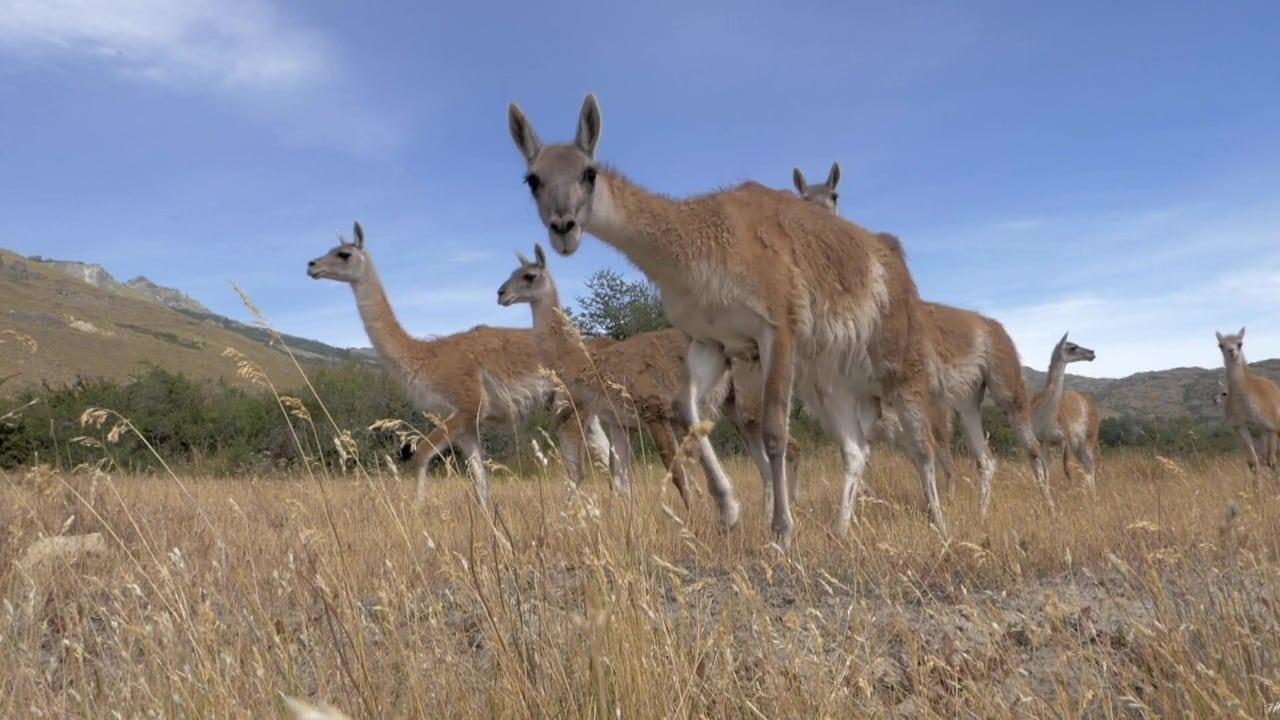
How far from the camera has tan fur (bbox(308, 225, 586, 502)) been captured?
11367mm

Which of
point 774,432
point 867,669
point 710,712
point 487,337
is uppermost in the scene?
point 487,337

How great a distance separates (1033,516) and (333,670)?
4.65 m

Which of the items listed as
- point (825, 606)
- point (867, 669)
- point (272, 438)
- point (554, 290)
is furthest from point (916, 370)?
point (272, 438)

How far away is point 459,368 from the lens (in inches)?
452

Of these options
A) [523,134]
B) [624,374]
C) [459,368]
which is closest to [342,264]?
[459,368]

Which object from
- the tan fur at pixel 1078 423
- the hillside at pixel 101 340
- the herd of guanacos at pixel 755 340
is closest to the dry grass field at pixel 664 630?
the herd of guanacos at pixel 755 340

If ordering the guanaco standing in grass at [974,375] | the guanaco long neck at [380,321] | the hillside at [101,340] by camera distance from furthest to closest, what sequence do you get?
the hillside at [101,340]
the guanaco long neck at [380,321]
the guanaco standing in grass at [974,375]

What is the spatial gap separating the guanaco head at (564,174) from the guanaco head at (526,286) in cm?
519

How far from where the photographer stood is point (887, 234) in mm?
7305

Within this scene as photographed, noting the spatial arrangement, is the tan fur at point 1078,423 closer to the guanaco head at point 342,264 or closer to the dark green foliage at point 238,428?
the dark green foliage at point 238,428

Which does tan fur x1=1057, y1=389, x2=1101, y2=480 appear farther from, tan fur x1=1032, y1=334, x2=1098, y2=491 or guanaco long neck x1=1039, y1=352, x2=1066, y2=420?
guanaco long neck x1=1039, y1=352, x2=1066, y2=420

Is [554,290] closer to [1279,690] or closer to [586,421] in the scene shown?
[586,421]

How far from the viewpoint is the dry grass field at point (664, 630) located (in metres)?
2.40

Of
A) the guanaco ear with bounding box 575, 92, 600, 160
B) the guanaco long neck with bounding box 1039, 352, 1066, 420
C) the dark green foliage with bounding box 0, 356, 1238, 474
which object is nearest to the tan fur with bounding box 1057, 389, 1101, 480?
the guanaco long neck with bounding box 1039, 352, 1066, 420
